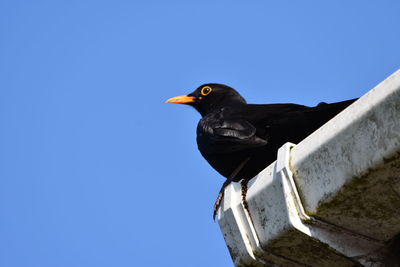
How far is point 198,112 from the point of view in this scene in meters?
8.35

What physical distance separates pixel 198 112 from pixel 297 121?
326 cm

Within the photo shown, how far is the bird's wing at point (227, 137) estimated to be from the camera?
537cm

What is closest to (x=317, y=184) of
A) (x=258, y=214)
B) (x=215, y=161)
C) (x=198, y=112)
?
(x=258, y=214)

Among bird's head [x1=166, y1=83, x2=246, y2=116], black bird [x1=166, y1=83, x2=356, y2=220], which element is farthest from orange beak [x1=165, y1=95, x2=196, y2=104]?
black bird [x1=166, y1=83, x2=356, y2=220]

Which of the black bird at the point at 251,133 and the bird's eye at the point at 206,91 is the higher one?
the bird's eye at the point at 206,91

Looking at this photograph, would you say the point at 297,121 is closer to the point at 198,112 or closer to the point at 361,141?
the point at 361,141

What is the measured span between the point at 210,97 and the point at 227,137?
8.56ft

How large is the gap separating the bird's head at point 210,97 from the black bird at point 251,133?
158cm

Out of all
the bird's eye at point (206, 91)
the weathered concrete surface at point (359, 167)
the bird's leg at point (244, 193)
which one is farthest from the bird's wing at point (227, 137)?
the weathered concrete surface at point (359, 167)

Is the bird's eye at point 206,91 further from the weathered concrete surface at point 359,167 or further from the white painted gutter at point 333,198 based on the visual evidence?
the weathered concrete surface at point 359,167

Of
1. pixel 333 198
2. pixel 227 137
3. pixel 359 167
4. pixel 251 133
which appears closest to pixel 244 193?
pixel 333 198

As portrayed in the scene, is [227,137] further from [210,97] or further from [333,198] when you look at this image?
[333,198]

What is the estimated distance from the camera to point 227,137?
18.4 ft

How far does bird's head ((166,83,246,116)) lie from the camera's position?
799cm
